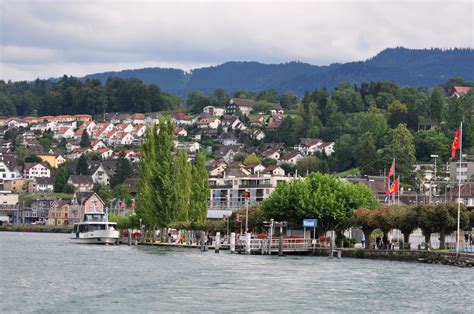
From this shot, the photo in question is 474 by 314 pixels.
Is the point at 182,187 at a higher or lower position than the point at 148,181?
lower

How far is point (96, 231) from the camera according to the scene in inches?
4702

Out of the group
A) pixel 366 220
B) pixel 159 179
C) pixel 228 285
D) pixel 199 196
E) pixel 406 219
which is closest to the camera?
pixel 228 285

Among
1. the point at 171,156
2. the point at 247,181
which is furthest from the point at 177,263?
the point at 247,181

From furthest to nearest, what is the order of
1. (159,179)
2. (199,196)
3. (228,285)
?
1. (199,196)
2. (159,179)
3. (228,285)

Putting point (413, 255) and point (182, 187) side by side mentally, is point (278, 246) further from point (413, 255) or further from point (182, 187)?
point (182, 187)

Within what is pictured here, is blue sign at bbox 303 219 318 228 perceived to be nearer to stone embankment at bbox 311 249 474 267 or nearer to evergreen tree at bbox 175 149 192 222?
stone embankment at bbox 311 249 474 267

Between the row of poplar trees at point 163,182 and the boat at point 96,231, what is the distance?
11.9ft

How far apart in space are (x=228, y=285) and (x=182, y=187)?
184 feet

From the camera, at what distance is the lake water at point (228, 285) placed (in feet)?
168

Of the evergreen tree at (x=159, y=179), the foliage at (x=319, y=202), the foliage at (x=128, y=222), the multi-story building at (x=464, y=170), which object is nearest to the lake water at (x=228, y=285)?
the foliage at (x=319, y=202)

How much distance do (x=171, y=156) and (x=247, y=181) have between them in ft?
189

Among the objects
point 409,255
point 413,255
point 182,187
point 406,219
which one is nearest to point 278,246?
point 406,219

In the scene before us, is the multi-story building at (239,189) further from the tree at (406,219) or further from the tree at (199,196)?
the tree at (406,219)

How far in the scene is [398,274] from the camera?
7069cm
